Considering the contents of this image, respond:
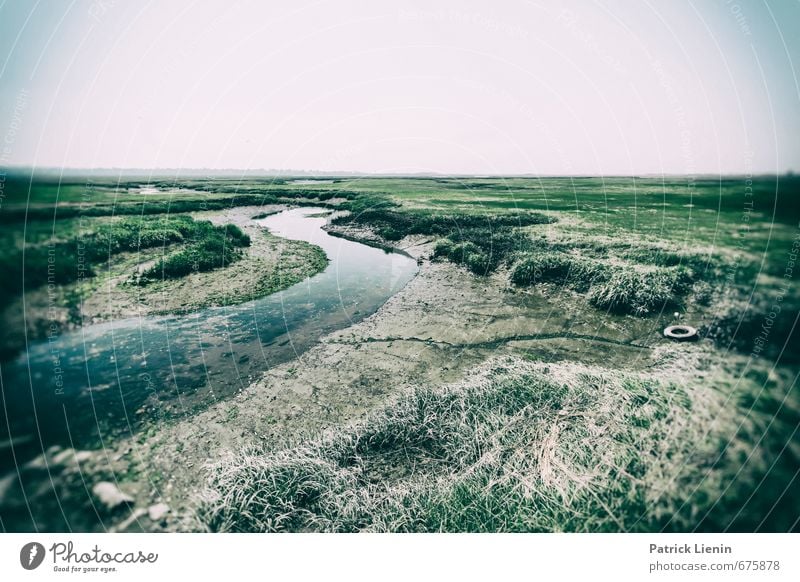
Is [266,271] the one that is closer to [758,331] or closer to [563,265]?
[563,265]

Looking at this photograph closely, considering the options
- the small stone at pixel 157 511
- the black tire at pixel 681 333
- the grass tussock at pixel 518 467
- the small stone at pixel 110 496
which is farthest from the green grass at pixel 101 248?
the black tire at pixel 681 333

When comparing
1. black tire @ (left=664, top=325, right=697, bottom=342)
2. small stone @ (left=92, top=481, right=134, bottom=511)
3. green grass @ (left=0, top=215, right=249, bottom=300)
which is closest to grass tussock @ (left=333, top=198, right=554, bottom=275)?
black tire @ (left=664, top=325, right=697, bottom=342)

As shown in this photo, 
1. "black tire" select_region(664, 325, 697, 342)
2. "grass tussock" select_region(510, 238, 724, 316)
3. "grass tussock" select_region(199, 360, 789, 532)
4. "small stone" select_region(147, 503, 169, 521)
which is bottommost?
"small stone" select_region(147, 503, 169, 521)

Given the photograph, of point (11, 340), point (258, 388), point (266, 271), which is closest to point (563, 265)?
point (258, 388)

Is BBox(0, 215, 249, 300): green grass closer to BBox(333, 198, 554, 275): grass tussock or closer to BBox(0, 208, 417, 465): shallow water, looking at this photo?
BBox(0, 208, 417, 465): shallow water

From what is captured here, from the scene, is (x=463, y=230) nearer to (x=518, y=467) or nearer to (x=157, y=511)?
(x=518, y=467)

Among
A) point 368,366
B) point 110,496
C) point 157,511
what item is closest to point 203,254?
point 368,366
